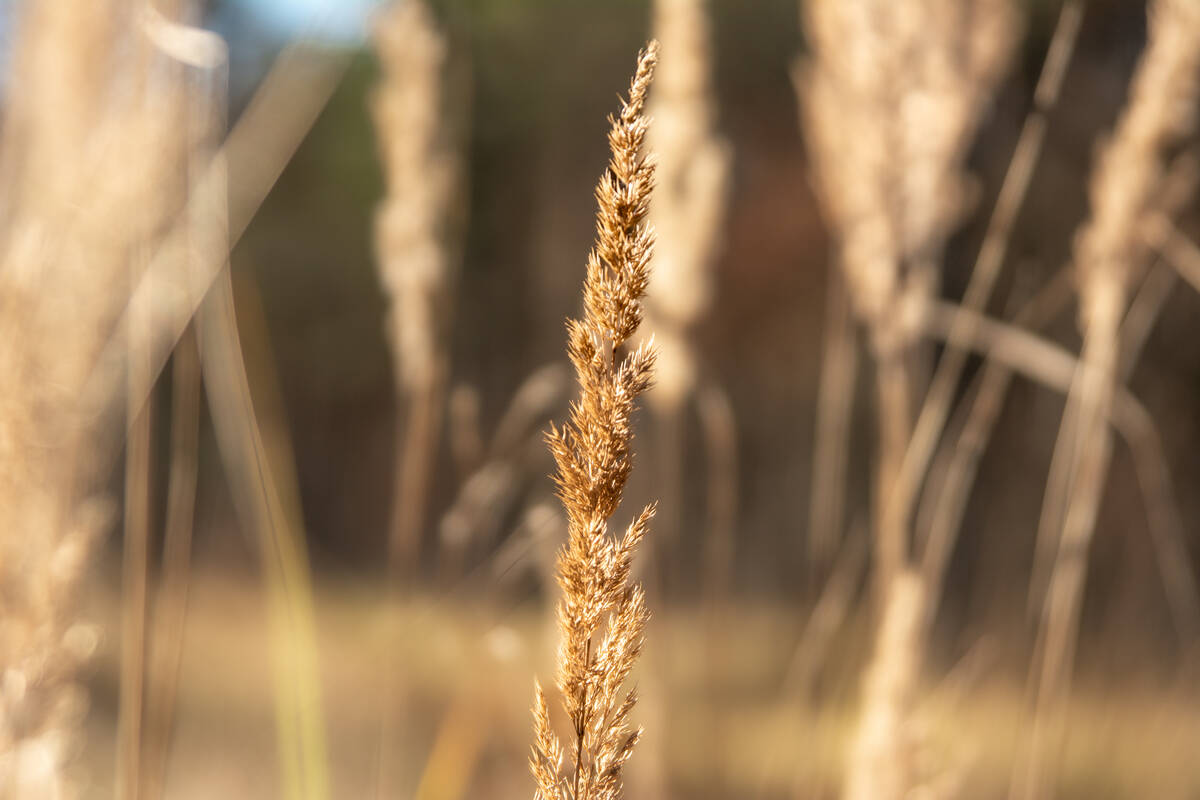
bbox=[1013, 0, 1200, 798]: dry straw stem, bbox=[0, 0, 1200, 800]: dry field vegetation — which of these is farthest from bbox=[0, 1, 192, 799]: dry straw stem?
bbox=[1013, 0, 1200, 798]: dry straw stem

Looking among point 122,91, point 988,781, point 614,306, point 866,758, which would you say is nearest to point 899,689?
point 866,758

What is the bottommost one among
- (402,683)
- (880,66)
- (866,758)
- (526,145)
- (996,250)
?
(866,758)

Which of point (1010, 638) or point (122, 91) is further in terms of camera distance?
point (1010, 638)

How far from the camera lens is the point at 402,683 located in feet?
2.96

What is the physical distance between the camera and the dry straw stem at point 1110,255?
620mm

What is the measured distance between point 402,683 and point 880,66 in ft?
2.29

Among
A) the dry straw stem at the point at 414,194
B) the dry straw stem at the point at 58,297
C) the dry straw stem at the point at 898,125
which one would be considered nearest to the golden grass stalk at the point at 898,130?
the dry straw stem at the point at 898,125

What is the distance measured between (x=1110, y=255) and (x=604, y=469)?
20.9 inches

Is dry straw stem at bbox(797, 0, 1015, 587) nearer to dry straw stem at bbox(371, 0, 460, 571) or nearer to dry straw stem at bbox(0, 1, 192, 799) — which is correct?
dry straw stem at bbox(371, 0, 460, 571)

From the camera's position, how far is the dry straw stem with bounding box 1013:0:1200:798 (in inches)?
24.4

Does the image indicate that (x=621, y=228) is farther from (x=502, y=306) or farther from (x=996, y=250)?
(x=502, y=306)

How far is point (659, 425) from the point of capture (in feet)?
3.62

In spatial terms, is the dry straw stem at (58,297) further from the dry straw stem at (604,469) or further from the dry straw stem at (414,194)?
the dry straw stem at (604,469)

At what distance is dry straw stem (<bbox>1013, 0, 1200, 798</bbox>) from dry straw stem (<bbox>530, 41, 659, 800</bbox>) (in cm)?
50
